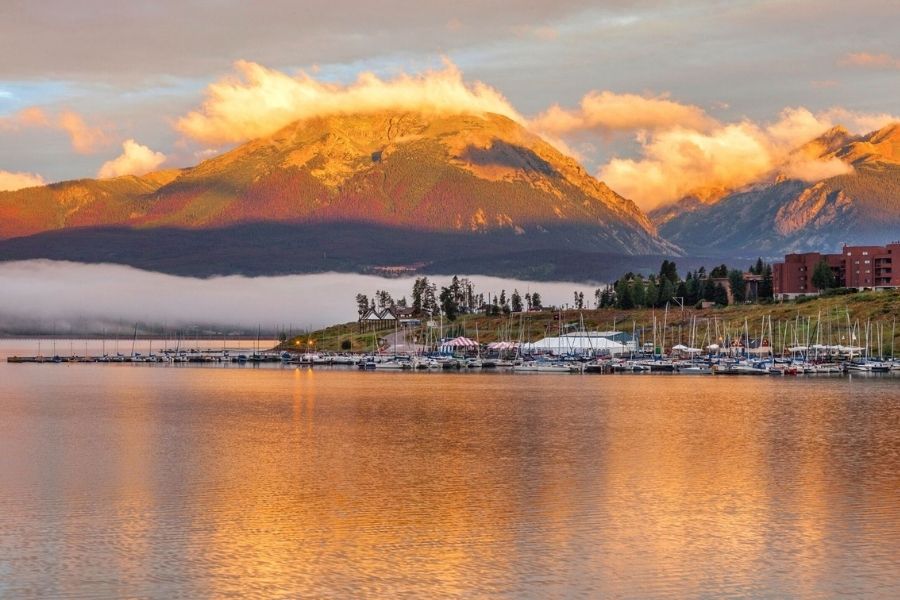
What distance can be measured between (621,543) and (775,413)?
66.8m

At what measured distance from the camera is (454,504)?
196ft

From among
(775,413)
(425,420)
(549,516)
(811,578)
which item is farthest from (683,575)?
(775,413)

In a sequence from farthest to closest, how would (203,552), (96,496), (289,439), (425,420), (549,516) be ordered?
(425,420)
(289,439)
(96,496)
(549,516)
(203,552)

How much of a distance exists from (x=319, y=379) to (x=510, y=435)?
103m

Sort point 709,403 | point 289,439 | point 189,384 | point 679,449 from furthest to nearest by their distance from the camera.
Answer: point 189,384 < point 709,403 < point 289,439 < point 679,449

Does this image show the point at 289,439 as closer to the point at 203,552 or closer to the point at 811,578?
the point at 203,552

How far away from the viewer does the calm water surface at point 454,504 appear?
44.8 metres

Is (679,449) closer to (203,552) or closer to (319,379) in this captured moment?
(203,552)

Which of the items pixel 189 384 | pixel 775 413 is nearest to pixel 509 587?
pixel 775 413

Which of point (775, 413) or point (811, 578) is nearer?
point (811, 578)

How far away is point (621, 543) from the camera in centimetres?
5038

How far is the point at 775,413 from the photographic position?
373 feet

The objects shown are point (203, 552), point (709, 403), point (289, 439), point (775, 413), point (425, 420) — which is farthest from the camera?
point (709, 403)

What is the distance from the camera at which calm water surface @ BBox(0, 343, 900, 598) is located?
4478 cm
